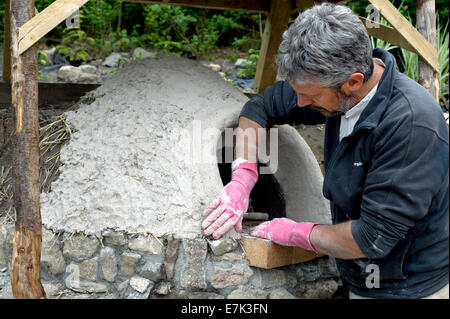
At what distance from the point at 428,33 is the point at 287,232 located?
5.90 feet

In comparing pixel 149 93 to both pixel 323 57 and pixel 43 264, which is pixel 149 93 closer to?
pixel 43 264

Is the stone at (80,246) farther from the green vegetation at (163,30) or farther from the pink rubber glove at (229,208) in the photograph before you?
the green vegetation at (163,30)

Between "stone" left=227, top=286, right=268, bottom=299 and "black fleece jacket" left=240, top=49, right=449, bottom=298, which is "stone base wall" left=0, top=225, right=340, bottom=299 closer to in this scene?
"stone" left=227, top=286, right=268, bottom=299

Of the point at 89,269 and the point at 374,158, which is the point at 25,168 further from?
the point at 374,158

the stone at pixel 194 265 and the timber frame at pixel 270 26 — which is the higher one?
the timber frame at pixel 270 26

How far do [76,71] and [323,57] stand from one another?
444 centimetres

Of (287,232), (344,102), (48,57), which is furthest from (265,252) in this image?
(48,57)

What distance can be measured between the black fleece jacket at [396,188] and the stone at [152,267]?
0.97 metres

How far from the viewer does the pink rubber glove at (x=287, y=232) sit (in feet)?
7.64

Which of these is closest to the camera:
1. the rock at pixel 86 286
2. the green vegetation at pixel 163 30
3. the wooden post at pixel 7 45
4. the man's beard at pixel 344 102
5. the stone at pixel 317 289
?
the man's beard at pixel 344 102

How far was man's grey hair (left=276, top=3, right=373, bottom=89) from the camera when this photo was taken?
6.23 ft

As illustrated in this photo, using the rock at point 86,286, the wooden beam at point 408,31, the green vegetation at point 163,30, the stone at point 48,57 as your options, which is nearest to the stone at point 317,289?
the rock at point 86,286

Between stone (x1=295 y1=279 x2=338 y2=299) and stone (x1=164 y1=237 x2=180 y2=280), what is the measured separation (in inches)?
30.8

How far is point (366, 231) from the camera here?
77.5 inches
